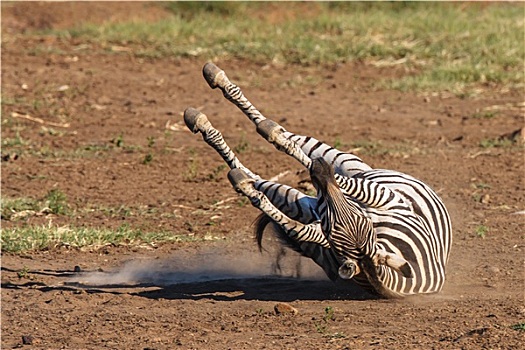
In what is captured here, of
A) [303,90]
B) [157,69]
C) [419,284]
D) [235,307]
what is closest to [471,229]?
[419,284]

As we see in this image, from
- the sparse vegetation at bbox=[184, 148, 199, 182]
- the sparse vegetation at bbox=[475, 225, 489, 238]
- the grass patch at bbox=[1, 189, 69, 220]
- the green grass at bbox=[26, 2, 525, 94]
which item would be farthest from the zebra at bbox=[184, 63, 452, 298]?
the green grass at bbox=[26, 2, 525, 94]

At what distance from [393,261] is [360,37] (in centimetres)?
775

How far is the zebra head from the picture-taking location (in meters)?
4.79

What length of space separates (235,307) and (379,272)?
72 centimetres

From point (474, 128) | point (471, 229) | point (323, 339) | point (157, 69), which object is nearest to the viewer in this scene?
point (323, 339)

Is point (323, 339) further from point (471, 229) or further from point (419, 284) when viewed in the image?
point (471, 229)

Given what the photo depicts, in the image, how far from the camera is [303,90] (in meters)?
11.0

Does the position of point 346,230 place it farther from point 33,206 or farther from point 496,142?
point 496,142

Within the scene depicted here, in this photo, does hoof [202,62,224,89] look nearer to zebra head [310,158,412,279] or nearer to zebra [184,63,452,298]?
zebra [184,63,452,298]

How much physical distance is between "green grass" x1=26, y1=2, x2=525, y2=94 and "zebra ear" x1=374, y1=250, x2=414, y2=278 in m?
6.08

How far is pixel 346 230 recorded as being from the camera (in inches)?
188

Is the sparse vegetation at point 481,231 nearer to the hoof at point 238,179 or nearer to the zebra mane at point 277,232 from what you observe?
the zebra mane at point 277,232

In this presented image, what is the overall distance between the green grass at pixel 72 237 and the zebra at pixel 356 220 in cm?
130

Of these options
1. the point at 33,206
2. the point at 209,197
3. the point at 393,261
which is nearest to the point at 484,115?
the point at 209,197
